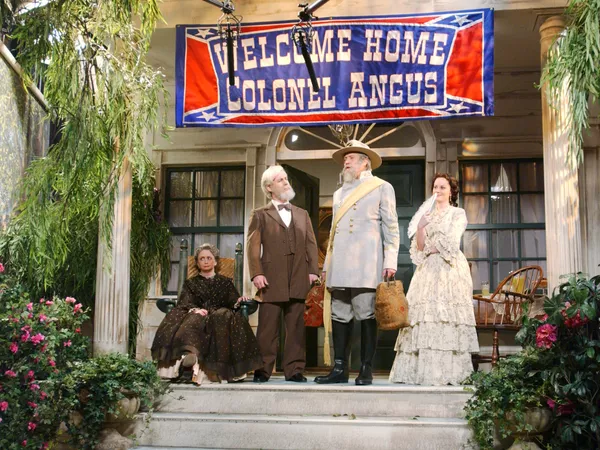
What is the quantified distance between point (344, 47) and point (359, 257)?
7.58 feet

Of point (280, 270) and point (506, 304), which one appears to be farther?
point (506, 304)

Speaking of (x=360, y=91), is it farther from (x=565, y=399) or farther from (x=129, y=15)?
(x=565, y=399)

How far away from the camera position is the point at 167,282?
32.3 feet

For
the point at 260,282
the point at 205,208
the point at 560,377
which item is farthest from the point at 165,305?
the point at 560,377

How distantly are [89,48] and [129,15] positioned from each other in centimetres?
49

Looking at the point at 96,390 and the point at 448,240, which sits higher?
the point at 448,240

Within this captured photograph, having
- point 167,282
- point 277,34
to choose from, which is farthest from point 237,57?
point 167,282

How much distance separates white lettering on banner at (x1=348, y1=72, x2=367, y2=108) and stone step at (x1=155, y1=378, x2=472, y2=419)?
2734 mm

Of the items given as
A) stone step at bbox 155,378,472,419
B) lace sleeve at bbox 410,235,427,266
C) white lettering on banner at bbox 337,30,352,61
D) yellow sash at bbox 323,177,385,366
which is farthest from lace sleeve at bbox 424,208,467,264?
white lettering on banner at bbox 337,30,352,61

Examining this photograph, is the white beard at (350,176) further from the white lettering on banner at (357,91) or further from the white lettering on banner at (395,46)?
the white lettering on banner at (395,46)

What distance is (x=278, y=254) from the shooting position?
714 cm

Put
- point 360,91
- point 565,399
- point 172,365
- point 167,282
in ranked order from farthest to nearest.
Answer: point 167,282, point 360,91, point 172,365, point 565,399

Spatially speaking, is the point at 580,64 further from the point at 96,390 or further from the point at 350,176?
the point at 96,390

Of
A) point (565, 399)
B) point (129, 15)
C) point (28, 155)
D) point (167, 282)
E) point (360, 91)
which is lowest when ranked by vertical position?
point (565, 399)
